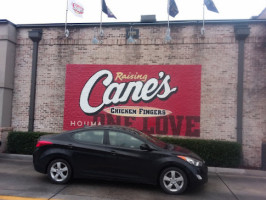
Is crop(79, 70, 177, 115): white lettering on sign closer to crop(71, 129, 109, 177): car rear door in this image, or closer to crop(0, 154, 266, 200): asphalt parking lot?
crop(0, 154, 266, 200): asphalt parking lot

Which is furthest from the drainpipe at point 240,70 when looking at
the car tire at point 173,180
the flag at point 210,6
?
the car tire at point 173,180

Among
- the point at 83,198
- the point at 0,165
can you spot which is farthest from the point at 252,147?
the point at 0,165

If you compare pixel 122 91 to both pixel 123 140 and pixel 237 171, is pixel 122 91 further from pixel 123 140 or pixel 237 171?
pixel 237 171

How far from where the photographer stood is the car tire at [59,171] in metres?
5.71

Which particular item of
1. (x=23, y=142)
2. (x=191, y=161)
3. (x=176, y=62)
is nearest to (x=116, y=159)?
(x=191, y=161)

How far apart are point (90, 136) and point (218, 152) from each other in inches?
177

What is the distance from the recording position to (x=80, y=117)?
31.0ft

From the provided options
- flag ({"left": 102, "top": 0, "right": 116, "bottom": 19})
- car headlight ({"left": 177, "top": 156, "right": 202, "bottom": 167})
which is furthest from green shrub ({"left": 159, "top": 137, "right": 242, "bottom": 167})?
flag ({"left": 102, "top": 0, "right": 116, "bottom": 19})

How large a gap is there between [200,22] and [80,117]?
5.97 meters

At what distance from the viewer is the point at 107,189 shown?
214 inches

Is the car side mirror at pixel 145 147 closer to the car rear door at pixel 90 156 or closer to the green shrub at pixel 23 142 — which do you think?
the car rear door at pixel 90 156

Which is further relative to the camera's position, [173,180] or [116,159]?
[116,159]

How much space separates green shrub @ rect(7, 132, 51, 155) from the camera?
29.2 feet

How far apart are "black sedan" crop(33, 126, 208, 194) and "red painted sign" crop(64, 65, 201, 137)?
127 inches
